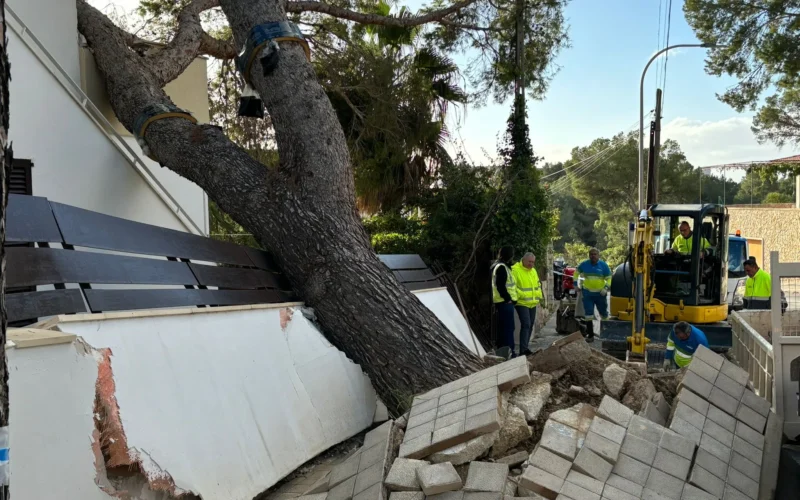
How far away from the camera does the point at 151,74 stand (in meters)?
8.46

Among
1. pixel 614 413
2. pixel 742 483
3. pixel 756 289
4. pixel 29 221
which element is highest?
pixel 29 221

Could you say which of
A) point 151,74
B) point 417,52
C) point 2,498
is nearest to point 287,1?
point 151,74

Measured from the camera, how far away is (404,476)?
3.71 metres

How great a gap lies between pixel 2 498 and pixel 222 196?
17.0 ft

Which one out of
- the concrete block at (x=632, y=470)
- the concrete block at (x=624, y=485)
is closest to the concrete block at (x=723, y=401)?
the concrete block at (x=632, y=470)

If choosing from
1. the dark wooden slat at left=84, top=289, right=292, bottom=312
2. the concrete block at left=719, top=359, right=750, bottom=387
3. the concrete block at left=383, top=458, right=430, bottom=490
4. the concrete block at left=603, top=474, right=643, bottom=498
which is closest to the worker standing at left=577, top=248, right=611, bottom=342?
the concrete block at left=719, top=359, right=750, bottom=387

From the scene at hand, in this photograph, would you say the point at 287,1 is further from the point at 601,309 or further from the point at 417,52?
the point at 601,309

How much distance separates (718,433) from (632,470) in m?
1.03

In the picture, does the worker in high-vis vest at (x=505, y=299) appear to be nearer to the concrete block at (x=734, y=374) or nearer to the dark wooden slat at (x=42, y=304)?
the concrete block at (x=734, y=374)

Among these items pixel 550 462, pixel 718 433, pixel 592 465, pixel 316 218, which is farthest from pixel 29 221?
pixel 718 433

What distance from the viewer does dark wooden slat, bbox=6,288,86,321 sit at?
3.41 meters

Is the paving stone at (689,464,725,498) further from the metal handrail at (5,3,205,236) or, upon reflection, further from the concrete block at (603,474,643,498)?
the metal handrail at (5,3,205,236)

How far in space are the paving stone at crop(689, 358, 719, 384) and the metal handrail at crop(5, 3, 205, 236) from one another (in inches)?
253

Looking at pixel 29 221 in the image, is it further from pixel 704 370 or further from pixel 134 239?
pixel 704 370
